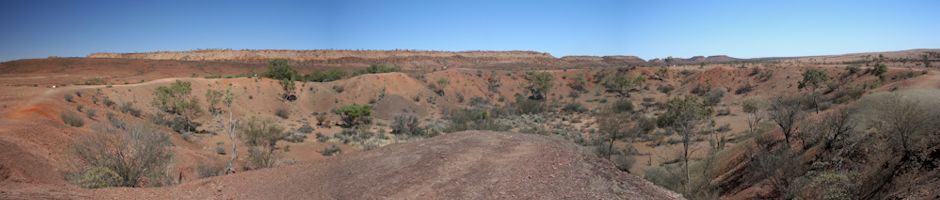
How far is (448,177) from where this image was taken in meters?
9.78

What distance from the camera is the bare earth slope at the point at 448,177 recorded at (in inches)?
353

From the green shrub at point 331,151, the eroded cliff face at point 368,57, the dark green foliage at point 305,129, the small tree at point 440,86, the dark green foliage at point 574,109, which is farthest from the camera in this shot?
the eroded cliff face at point 368,57

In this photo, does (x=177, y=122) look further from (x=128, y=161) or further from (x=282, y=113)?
(x=128, y=161)

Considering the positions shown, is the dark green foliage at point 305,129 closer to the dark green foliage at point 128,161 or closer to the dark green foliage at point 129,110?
the dark green foliage at point 129,110

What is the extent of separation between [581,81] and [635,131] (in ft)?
124

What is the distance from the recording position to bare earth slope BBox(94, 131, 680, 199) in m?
8.96

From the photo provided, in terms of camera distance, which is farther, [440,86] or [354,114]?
[440,86]

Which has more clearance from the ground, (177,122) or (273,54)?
(273,54)

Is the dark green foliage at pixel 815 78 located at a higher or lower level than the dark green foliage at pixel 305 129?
higher

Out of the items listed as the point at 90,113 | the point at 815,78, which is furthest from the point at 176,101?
the point at 815,78

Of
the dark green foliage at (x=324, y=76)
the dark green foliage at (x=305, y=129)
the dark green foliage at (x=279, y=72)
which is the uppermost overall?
the dark green foliage at (x=279, y=72)

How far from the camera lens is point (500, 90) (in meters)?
63.4

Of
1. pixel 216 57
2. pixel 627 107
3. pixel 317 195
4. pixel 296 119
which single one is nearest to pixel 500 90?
pixel 627 107

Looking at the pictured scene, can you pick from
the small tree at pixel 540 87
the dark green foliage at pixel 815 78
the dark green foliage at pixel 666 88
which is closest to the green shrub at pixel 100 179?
the dark green foliage at pixel 815 78
